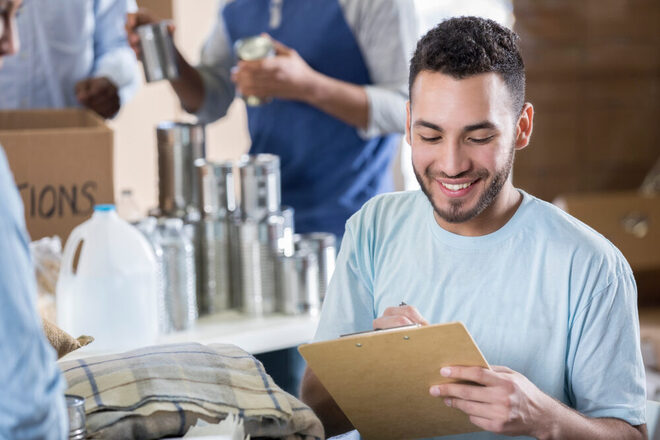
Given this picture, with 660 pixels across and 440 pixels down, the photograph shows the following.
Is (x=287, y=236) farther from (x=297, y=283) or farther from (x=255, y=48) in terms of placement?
(x=255, y=48)

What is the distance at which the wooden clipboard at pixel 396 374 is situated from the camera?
944 mm

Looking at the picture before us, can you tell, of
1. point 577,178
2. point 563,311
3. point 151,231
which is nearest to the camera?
point 563,311

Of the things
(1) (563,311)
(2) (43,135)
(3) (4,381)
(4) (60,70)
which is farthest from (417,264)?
(4) (60,70)

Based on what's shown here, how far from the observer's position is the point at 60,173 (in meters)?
1.80

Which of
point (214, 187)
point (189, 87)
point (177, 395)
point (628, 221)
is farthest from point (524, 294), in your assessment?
point (628, 221)

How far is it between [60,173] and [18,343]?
3.74ft

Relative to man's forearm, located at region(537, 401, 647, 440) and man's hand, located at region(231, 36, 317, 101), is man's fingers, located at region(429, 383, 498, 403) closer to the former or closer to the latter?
man's forearm, located at region(537, 401, 647, 440)

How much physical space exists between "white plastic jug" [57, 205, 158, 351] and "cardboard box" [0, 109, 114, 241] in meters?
0.17

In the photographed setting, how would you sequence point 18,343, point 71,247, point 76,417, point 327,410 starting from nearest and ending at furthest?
1. point 18,343
2. point 76,417
3. point 327,410
4. point 71,247

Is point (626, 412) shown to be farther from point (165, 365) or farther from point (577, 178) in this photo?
point (577, 178)

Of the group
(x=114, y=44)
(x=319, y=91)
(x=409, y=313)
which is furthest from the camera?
(x=114, y=44)

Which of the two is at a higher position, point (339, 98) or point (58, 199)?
point (339, 98)

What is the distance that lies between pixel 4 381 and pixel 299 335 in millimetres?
1151

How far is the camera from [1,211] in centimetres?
70
